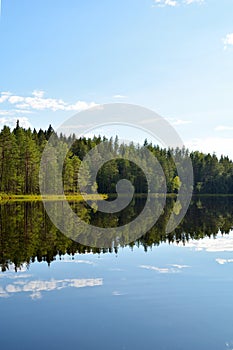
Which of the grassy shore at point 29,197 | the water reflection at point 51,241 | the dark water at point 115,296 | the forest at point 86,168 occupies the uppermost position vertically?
the forest at point 86,168

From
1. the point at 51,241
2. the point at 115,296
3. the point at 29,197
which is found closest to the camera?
the point at 115,296

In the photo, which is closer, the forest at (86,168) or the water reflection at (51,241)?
the water reflection at (51,241)

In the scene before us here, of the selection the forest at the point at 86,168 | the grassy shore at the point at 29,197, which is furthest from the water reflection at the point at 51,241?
the forest at the point at 86,168

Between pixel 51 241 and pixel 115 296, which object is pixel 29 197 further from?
pixel 115 296

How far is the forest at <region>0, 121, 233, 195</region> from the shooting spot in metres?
79.4

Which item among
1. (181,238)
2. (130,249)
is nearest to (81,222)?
(181,238)

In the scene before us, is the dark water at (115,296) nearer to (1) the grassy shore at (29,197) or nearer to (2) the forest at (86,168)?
(1) the grassy shore at (29,197)

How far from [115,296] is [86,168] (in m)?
88.7

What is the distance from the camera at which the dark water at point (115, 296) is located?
34.9ft

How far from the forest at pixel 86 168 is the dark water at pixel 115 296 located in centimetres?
5453

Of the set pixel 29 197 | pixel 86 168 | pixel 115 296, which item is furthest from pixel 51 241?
pixel 86 168

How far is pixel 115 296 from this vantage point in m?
14.5

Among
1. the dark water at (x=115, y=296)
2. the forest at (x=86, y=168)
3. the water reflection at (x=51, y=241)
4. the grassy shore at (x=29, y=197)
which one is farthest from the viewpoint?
the forest at (x=86, y=168)

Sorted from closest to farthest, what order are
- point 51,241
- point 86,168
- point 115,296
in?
1. point 115,296
2. point 51,241
3. point 86,168
